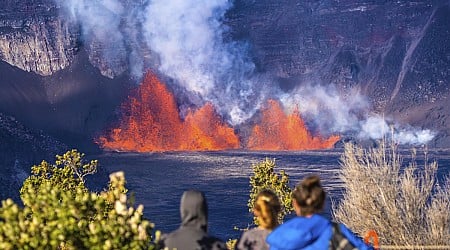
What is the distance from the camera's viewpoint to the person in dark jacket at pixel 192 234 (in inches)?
348

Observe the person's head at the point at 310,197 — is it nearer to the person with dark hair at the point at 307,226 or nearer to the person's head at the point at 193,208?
the person with dark hair at the point at 307,226

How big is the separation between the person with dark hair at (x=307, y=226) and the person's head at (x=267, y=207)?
1.46 feet

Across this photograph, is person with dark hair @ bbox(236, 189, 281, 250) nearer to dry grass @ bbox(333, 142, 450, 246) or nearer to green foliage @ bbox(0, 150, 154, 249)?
green foliage @ bbox(0, 150, 154, 249)

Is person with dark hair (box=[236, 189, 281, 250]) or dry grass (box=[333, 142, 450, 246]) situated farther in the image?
dry grass (box=[333, 142, 450, 246])

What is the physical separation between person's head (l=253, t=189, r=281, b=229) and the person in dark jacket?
68cm

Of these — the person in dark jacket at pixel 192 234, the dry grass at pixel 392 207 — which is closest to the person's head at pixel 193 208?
the person in dark jacket at pixel 192 234

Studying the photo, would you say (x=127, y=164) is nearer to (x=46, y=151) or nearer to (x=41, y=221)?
(x=46, y=151)

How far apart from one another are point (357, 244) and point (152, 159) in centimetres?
19227

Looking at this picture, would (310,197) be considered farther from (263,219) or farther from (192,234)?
(192,234)

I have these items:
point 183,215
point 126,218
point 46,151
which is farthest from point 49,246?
point 46,151

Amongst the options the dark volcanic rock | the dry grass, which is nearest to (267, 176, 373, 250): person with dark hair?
the dry grass

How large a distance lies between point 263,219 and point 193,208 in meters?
0.99

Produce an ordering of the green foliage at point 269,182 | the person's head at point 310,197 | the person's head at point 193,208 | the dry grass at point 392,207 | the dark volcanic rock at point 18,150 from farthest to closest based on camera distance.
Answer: the dark volcanic rock at point 18,150, the green foliage at point 269,182, the dry grass at point 392,207, the person's head at point 193,208, the person's head at point 310,197

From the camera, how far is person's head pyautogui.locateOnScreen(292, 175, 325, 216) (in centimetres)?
827
